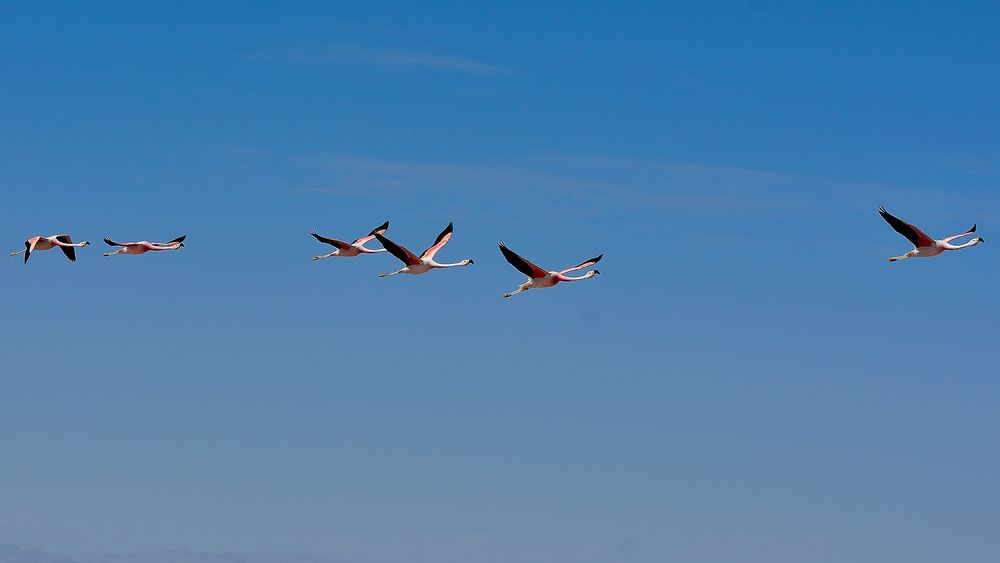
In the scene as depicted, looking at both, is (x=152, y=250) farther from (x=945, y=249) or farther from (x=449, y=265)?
(x=945, y=249)

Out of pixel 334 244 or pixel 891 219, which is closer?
pixel 891 219

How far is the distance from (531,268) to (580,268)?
19.7 feet

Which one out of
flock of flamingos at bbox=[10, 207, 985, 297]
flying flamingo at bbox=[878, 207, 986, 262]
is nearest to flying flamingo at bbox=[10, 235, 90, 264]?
flock of flamingos at bbox=[10, 207, 985, 297]

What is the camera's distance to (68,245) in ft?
348

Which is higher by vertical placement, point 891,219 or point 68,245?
point 68,245

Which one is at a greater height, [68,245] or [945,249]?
[68,245]

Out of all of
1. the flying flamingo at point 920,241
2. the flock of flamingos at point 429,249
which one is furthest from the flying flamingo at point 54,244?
the flying flamingo at point 920,241

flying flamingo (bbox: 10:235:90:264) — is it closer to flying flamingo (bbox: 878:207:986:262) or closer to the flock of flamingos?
the flock of flamingos

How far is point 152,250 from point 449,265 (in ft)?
56.6

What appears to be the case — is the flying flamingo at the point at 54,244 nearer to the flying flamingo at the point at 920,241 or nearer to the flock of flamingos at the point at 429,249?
the flock of flamingos at the point at 429,249

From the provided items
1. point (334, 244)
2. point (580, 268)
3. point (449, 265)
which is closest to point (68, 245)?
point (334, 244)

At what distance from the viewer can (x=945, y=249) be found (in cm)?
9712

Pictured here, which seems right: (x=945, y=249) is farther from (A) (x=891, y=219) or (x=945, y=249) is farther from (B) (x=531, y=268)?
(B) (x=531, y=268)

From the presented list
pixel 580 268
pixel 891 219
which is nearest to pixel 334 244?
pixel 580 268
